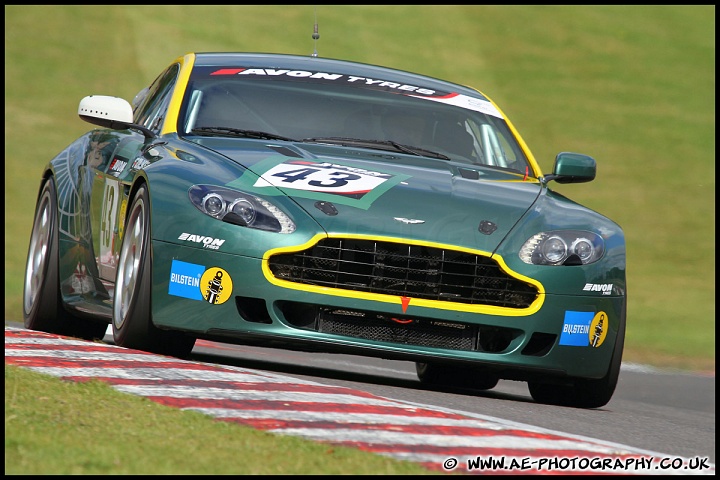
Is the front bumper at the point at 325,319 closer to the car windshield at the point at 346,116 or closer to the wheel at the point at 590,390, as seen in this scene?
the wheel at the point at 590,390

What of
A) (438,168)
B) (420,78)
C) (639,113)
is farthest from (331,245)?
(639,113)

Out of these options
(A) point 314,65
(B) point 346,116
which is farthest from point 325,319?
(A) point 314,65

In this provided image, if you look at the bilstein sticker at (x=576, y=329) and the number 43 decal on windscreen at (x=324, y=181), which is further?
the bilstein sticker at (x=576, y=329)

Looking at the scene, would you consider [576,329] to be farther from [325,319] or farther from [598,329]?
[325,319]

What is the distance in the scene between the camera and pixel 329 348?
6160 mm

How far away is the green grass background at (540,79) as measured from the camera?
18.7 metres

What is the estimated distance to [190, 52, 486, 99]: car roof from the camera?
7934 mm

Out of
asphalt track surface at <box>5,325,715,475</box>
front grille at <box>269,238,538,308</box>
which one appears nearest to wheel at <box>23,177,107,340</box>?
asphalt track surface at <box>5,325,715,475</box>

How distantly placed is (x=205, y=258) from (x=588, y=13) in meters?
30.2

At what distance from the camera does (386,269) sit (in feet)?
20.1

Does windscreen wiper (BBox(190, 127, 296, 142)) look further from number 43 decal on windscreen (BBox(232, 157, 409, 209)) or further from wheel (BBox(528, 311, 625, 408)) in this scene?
wheel (BBox(528, 311, 625, 408))

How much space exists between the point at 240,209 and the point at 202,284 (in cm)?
34

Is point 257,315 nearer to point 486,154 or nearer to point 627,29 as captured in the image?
point 486,154

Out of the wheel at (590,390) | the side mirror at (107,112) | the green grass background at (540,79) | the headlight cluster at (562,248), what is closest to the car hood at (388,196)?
the headlight cluster at (562,248)
